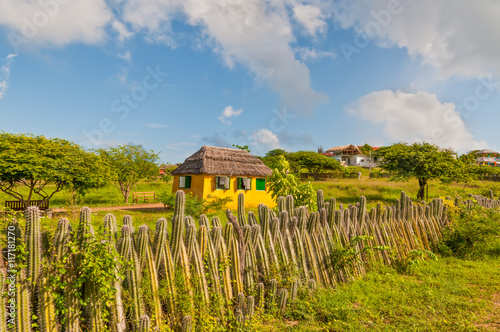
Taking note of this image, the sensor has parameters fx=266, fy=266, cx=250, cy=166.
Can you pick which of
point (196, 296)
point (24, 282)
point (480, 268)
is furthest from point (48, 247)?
point (480, 268)

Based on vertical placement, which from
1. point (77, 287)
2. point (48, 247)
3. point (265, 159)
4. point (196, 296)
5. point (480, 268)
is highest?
point (265, 159)

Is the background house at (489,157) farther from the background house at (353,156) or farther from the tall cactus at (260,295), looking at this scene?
the tall cactus at (260,295)

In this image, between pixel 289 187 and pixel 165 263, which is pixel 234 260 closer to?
pixel 165 263

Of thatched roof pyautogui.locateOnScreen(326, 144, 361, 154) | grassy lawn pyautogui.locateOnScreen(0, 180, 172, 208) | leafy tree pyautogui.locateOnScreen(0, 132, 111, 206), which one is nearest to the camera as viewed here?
leafy tree pyautogui.locateOnScreen(0, 132, 111, 206)

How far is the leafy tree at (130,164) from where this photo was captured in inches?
914

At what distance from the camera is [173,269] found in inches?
135

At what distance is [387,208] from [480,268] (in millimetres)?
2425

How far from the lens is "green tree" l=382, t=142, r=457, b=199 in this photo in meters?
20.0

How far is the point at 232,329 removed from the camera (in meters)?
3.65

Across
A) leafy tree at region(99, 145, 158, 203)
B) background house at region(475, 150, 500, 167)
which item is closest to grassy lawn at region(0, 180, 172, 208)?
leafy tree at region(99, 145, 158, 203)

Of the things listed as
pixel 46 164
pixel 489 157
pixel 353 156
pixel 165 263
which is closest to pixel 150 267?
pixel 165 263

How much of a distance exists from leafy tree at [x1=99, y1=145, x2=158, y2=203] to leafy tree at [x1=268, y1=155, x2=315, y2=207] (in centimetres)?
1797

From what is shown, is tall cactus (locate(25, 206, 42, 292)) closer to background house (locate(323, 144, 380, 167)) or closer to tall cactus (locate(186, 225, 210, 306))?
tall cactus (locate(186, 225, 210, 306))

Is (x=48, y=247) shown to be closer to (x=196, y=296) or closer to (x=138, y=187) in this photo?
(x=196, y=296)
